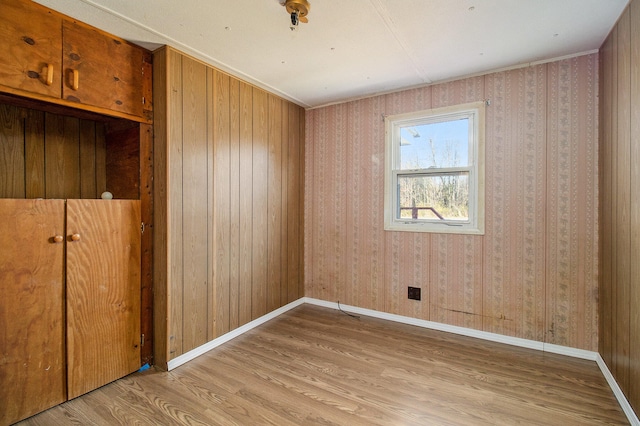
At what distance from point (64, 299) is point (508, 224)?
3.38 meters

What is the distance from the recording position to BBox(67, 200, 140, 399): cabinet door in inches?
73.8

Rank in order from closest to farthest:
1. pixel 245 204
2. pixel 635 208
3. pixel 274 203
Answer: pixel 635 208
pixel 245 204
pixel 274 203

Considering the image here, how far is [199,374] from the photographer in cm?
216

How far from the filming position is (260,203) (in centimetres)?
308

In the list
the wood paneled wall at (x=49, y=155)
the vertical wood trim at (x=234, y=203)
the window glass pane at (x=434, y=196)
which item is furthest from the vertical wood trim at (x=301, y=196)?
the wood paneled wall at (x=49, y=155)

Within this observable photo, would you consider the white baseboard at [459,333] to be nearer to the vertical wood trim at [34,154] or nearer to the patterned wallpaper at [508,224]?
the patterned wallpaper at [508,224]

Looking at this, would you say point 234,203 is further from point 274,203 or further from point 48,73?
point 48,73

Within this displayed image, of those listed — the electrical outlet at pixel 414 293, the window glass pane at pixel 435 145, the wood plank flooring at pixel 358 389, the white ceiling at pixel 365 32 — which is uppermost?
the white ceiling at pixel 365 32

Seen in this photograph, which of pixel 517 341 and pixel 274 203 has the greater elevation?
pixel 274 203

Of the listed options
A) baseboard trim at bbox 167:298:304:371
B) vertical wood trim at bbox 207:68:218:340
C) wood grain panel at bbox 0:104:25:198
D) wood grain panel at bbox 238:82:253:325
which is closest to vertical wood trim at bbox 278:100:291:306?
baseboard trim at bbox 167:298:304:371

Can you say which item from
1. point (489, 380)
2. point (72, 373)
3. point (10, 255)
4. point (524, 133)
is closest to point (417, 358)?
point (489, 380)

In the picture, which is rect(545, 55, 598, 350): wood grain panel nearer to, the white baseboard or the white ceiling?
the white baseboard

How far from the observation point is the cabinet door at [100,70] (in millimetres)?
1799

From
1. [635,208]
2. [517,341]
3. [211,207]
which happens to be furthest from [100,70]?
[517,341]
